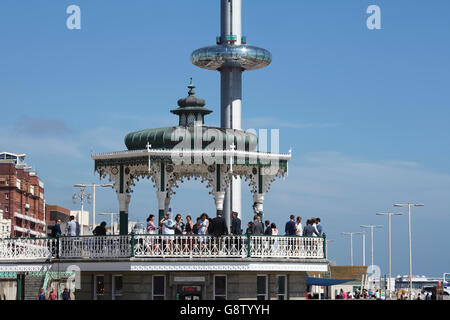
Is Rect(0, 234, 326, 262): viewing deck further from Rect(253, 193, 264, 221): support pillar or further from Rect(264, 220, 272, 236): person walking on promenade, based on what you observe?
Rect(253, 193, 264, 221): support pillar

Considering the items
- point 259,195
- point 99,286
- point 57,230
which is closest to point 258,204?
point 259,195

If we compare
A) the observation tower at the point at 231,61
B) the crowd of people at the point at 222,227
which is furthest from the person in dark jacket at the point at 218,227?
the observation tower at the point at 231,61

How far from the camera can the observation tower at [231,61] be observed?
53.3 meters

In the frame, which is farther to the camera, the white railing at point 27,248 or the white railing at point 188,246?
the white railing at point 27,248

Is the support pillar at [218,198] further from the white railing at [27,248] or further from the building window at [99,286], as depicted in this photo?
the white railing at [27,248]

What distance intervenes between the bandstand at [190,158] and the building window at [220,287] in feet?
9.92

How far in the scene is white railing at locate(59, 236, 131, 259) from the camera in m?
33.2

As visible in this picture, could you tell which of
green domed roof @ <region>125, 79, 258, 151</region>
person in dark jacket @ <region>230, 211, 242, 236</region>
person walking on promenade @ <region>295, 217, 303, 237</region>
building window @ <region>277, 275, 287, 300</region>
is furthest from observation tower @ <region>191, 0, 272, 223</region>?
person in dark jacket @ <region>230, 211, 242, 236</region>

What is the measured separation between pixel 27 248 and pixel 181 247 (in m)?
6.34

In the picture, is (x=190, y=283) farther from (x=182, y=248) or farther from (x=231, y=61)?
(x=231, y=61)

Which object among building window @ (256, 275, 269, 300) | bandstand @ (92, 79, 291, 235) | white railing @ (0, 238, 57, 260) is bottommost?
building window @ (256, 275, 269, 300)

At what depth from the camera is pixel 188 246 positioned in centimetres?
3316

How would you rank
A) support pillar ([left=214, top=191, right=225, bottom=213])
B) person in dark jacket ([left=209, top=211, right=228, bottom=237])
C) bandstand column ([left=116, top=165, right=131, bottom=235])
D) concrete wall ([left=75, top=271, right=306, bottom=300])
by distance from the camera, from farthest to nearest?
bandstand column ([left=116, top=165, right=131, bottom=235]), support pillar ([left=214, top=191, right=225, bottom=213]), concrete wall ([left=75, top=271, right=306, bottom=300]), person in dark jacket ([left=209, top=211, right=228, bottom=237])

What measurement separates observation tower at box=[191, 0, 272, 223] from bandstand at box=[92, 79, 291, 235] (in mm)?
14169
